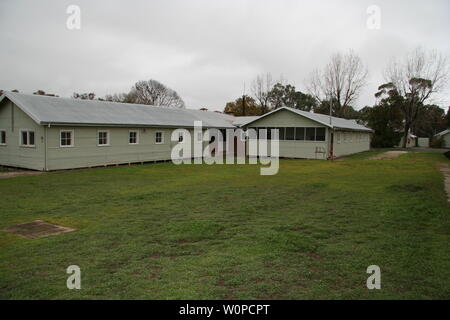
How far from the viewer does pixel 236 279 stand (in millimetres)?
4547

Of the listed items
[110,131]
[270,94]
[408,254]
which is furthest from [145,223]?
[270,94]

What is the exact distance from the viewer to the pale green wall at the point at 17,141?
1722 cm

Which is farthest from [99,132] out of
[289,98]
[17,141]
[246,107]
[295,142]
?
[289,98]

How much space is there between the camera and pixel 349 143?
3275 centimetres

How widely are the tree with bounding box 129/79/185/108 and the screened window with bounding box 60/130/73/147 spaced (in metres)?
42.2

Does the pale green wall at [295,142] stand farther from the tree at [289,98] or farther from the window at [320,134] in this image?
the tree at [289,98]

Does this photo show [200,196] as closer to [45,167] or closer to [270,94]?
[45,167]

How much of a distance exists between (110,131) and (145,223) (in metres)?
14.0

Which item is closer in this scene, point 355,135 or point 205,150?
point 205,150

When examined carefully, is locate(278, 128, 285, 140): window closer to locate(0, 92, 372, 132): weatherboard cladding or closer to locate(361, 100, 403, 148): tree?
locate(0, 92, 372, 132): weatherboard cladding

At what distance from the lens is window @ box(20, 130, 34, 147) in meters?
17.8

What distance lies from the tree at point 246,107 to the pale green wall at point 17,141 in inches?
1525

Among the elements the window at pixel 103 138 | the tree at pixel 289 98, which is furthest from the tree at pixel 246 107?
the window at pixel 103 138

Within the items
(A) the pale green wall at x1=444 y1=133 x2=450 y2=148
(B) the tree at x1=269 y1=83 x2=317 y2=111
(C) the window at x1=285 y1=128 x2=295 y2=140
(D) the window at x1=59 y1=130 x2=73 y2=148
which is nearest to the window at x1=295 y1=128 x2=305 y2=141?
(C) the window at x1=285 y1=128 x2=295 y2=140
